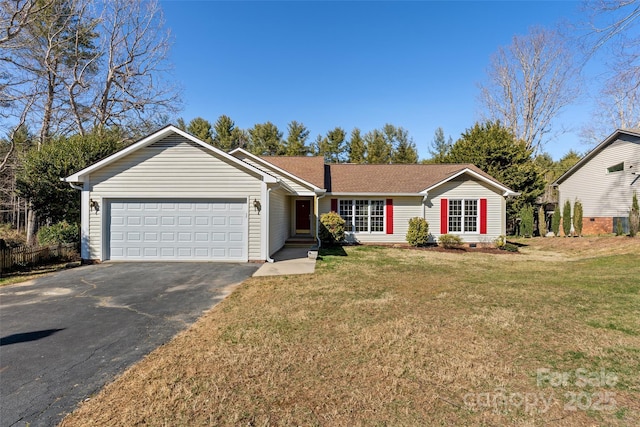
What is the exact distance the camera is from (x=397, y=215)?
635 inches

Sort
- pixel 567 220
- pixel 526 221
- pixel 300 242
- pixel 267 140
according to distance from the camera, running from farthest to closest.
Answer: pixel 267 140 < pixel 526 221 < pixel 567 220 < pixel 300 242

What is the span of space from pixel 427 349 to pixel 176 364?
3238 millimetres

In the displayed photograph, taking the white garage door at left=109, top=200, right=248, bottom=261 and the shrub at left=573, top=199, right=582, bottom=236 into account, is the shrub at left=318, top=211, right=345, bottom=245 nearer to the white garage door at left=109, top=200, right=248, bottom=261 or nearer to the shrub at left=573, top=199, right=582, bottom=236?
the white garage door at left=109, top=200, right=248, bottom=261

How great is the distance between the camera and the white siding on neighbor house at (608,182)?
1911 cm

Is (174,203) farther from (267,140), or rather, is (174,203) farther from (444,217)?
(267,140)

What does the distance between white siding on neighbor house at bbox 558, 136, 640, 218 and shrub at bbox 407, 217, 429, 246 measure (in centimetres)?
1463

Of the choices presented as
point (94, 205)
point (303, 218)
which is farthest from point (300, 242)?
point (94, 205)

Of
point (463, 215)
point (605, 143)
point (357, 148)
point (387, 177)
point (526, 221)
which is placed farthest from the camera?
point (357, 148)

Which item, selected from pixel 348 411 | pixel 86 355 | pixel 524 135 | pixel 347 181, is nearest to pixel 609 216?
pixel 524 135

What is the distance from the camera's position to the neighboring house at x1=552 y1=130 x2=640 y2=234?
19.1 metres

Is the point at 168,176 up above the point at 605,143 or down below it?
below

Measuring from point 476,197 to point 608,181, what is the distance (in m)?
12.4

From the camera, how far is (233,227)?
1069 cm

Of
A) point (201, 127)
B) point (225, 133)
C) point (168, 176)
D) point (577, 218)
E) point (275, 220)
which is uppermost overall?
point (201, 127)
